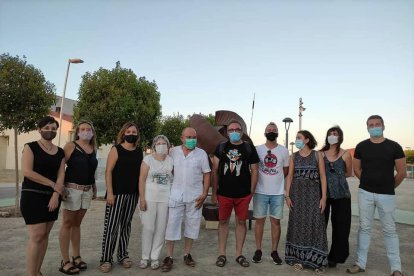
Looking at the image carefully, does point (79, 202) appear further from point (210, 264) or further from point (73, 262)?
point (210, 264)

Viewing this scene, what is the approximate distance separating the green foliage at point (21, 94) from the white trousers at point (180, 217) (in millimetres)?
5887

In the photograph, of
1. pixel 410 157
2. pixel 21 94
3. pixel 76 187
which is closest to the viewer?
pixel 76 187

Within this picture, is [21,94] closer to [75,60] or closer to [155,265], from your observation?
[155,265]

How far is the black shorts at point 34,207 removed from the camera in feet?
12.3

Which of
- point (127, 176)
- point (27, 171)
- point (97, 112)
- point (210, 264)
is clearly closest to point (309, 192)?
point (210, 264)

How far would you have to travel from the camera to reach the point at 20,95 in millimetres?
8492

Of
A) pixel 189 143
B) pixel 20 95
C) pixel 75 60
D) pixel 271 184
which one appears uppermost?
pixel 75 60

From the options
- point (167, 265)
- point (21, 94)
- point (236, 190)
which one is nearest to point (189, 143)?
point (236, 190)

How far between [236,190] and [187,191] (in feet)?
2.29

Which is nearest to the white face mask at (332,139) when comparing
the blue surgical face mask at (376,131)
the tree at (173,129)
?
the blue surgical face mask at (376,131)

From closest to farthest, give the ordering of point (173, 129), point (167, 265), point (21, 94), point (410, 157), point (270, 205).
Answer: point (167, 265), point (270, 205), point (21, 94), point (173, 129), point (410, 157)

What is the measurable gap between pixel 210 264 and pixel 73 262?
1.86 m

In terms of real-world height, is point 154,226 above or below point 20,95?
below

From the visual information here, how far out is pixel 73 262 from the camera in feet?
14.6
